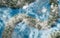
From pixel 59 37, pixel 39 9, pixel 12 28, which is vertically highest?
pixel 39 9

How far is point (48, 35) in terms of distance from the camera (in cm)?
189

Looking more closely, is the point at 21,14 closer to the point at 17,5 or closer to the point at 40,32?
the point at 17,5

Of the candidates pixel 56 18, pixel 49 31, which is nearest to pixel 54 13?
pixel 56 18

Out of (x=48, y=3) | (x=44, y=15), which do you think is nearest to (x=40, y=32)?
(x=44, y=15)

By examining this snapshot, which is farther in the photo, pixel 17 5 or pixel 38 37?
pixel 17 5

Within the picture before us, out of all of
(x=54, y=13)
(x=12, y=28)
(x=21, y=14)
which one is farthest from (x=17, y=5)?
(x=54, y=13)

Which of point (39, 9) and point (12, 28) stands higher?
point (39, 9)

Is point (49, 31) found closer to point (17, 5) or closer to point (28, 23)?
point (28, 23)

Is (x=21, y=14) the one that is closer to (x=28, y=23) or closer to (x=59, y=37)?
(x=28, y=23)

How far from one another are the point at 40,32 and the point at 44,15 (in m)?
0.17

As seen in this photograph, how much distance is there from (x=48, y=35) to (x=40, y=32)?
9cm

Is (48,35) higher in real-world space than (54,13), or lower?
lower

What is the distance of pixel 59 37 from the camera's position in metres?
1.86

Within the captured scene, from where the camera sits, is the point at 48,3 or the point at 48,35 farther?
the point at 48,3
